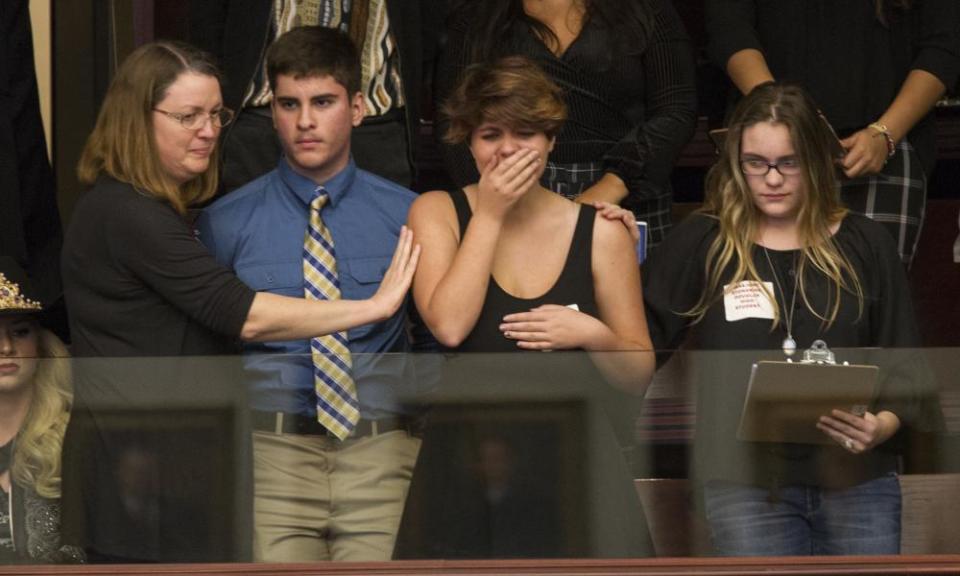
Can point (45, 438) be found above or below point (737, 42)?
below

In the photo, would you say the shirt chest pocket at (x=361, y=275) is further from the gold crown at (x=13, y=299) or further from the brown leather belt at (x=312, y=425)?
the gold crown at (x=13, y=299)

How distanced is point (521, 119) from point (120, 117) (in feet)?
2.55

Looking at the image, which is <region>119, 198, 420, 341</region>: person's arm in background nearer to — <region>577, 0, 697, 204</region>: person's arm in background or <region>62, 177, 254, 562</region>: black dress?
<region>62, 177, 254, 562</region>: black dress

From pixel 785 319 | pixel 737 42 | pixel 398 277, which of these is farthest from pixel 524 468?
pixel 737 42

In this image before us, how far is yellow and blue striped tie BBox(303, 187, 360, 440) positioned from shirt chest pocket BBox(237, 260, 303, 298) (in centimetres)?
2

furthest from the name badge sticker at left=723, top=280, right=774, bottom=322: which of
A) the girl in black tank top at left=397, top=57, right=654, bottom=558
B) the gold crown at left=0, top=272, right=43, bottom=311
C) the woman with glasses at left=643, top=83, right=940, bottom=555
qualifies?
the gold crown at left=0, top=272, right=43, bottom=311

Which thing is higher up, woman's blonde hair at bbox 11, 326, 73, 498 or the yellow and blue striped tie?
the yellow and blue striped tie

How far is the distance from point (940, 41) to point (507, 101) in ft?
4.10

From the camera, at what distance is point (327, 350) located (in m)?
4.05

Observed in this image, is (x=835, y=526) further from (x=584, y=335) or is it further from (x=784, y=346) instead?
(x=584, y=335)

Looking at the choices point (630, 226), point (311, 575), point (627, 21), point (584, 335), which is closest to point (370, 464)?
point (311, 575)

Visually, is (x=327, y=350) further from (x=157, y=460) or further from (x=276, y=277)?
(x=157, y=460)

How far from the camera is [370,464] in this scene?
3.74 meters

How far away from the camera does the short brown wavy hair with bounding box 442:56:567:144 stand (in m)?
4.02
